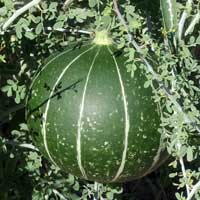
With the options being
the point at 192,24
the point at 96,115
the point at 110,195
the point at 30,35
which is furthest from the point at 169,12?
the point at 110,195

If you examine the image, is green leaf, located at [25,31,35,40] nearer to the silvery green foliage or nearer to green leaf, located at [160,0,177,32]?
the silvery green foliage

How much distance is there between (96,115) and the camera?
2805 mm

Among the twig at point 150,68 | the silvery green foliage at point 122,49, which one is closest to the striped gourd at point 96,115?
the silvery green foliage at point 122,49

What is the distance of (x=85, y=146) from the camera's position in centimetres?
287

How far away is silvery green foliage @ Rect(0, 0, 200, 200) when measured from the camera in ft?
8.77

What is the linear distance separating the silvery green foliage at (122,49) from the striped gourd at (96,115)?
64 millimetres

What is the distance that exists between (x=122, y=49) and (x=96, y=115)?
30 centimetres

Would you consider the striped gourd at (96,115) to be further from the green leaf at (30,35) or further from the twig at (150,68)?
the twig at (150,68)

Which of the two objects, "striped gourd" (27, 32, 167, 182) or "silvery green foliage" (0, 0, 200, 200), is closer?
"silvery green foliage" (0, 0, 200, 200)

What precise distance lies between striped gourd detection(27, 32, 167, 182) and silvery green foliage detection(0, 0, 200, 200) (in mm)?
64

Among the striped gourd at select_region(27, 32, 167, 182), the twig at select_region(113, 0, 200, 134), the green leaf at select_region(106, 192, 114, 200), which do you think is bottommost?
the green leaf at select_region(106, 192, 114, 200)

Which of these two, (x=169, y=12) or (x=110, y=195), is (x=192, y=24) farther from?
(x=110, y=195)

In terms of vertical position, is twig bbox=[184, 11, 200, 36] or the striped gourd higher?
twig bbox=[184, 11, 200, 36]

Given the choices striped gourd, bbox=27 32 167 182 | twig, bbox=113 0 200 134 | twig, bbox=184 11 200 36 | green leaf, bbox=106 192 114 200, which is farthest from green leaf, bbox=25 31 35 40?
green leaf, bbox=106 192 114 200
